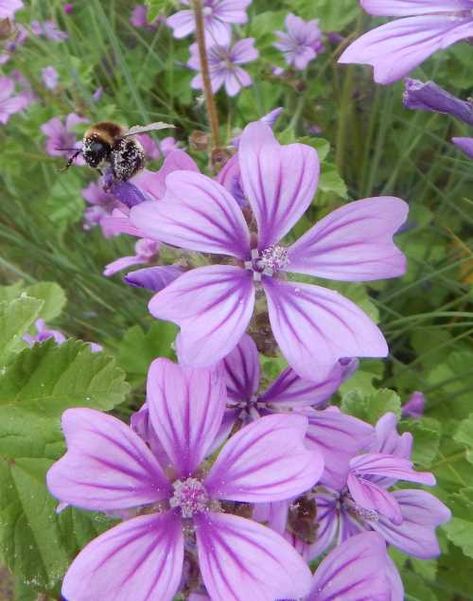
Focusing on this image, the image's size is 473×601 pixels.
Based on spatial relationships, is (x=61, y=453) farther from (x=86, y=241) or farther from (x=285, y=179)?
(x=86, y=241)

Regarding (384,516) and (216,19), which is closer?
(384,516)

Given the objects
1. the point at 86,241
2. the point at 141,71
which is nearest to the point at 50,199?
the point at 86,241

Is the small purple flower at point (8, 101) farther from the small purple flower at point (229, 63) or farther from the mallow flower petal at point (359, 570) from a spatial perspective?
the mallow flower petal at point (359, 570)

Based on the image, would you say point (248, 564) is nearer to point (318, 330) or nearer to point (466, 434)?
point (318, 330)

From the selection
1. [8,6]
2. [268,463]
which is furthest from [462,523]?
[8,6]

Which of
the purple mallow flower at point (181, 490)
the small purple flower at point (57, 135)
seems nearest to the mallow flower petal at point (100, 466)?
the purple mallow flower at point (181, 490)

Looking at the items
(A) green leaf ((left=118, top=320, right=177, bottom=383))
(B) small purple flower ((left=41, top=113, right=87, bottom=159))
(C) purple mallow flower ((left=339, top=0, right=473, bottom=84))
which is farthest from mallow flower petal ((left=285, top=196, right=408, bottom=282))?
(B) small purple flower ((left=41, top=113, right=87, bottom=159))
